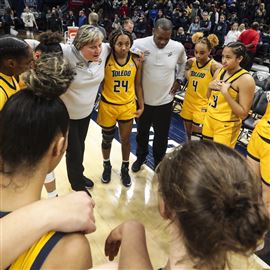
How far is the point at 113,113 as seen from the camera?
3.15 metres

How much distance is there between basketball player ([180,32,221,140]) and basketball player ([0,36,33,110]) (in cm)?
200

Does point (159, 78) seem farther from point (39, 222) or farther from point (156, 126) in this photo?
point (39, 222)

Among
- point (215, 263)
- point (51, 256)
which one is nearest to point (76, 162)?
point (51, 256)

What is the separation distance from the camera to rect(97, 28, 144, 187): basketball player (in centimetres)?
290

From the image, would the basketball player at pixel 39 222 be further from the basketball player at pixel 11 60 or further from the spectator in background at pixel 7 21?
the spectator in background at pixel 7 21

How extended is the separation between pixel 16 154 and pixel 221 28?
11.1 meters

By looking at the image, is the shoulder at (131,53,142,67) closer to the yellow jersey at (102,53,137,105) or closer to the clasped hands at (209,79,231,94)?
the yellow jersey at (102,53,137,105)

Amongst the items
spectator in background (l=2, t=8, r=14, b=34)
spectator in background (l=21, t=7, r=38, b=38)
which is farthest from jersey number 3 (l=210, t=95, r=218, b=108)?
Answer: spectator in background (l=2, t=8, r=14, b=34)

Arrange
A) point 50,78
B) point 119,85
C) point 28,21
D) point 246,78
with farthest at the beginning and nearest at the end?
point 28,21, point 119,85, point 246,78, point 50,78

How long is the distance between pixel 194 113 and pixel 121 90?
38.7 inches

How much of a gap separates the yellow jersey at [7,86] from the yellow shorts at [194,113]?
6.82 feet

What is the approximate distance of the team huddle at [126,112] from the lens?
0.89 metres

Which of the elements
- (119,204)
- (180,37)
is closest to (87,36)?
(119,204)

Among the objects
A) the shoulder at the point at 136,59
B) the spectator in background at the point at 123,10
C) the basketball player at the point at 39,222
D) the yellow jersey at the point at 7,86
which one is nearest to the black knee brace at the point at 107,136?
the shoulder at the point at 136,59
